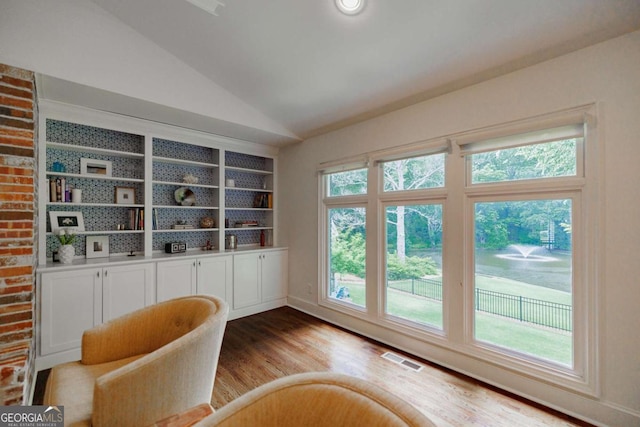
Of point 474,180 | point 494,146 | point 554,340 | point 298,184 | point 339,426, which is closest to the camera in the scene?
point 339,426

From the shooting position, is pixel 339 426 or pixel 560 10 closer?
pixel 339 426

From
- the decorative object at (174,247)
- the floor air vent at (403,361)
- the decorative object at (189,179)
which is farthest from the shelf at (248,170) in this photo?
the floor air vent at (403,361)

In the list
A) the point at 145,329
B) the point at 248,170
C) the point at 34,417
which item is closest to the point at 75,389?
the point at 34,417

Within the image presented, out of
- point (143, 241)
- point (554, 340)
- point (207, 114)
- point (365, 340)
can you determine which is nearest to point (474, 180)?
point (554, 340)

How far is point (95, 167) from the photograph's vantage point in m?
3.18

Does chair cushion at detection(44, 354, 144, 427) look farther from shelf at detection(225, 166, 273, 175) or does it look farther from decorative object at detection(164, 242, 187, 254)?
shelf at detection(225, 166, 273, 175)

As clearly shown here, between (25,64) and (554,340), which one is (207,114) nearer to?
(25,64)

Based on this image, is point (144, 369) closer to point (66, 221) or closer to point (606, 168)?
point (66, 221)

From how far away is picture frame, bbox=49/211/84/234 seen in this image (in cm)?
285

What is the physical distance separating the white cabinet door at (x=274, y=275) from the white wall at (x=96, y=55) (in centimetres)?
206

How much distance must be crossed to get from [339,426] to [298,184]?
3551mm

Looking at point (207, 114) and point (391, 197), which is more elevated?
point (207, 114)

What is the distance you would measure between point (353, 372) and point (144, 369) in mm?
1744

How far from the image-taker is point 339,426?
852mm
